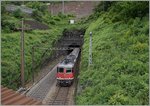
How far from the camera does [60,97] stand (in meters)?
26.0

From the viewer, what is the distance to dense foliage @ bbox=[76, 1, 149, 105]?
16.3m

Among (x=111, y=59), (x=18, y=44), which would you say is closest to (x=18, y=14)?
(x=18, y=44)

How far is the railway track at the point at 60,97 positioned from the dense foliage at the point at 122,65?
6.81ft

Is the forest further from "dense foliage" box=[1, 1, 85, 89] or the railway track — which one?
the railway track

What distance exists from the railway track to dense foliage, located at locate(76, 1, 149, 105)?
2077 millimetres

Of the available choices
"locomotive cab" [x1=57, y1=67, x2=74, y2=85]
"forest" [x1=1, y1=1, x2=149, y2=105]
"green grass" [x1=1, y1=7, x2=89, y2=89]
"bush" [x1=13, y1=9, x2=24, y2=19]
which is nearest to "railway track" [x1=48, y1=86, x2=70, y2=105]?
"locomotive cab" [x1=57, y1=67, x2=74, y2=85]

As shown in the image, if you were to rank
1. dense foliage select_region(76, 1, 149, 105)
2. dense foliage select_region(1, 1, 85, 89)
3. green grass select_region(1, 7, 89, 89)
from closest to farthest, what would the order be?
dense foliage select_region(76, 1, 149, 105), green grass select_region(1, 7, 89, 89), dense foliage select_region(1, 1, 85, 89)

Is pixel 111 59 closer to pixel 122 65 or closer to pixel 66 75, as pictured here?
pixel 122 65

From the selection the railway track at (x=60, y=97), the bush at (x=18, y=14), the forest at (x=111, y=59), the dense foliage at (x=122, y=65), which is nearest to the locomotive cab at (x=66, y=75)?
the railway track at (x=60, y=97)

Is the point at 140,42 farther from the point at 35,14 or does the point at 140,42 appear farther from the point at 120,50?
the point at 35,14

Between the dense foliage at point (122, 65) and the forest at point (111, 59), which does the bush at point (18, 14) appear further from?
the dense foliage at point (122, 65)

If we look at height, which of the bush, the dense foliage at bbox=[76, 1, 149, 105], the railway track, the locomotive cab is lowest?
the railway track

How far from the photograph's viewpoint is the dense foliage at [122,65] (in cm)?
1628

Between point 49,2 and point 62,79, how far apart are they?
1695 inches
